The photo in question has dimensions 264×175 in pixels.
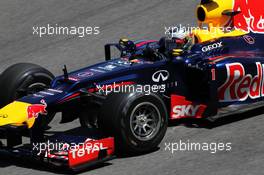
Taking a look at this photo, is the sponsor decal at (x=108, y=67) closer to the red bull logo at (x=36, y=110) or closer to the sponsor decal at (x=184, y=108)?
the sponsor decal at (x=184, y=108)

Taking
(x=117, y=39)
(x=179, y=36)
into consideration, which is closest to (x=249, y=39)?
(x=179, y=36)

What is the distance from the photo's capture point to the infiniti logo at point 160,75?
9953 mm

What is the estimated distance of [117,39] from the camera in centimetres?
1537

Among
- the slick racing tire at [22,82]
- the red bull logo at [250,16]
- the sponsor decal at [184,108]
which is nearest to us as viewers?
the sponsor decal at [184,108]

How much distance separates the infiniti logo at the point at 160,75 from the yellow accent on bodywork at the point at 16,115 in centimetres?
181

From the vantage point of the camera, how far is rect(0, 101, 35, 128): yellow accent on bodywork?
8.98m

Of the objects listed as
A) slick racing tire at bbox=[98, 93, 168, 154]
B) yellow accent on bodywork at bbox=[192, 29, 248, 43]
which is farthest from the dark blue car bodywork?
slick racing tire at bbox=[98, 93, 168, 154]

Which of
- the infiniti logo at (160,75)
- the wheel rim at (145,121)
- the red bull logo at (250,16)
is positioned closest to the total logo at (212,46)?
the red bull logo at (250,16)

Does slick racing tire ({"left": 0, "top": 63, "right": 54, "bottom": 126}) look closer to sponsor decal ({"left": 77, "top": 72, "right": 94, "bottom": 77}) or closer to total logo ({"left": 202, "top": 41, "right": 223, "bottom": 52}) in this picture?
sponsor decal ({"left": 77, "top": 72, "right": 94, "bottom": 77})

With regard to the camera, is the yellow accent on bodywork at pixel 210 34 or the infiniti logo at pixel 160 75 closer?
the infiniti logo at pixel 160 75

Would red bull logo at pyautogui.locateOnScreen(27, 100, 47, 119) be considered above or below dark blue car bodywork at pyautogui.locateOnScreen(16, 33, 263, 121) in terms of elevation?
below

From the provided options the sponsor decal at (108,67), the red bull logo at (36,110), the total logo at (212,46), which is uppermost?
the total logo at (212,46)

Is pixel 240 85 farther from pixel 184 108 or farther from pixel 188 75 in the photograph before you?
pixel 184 108

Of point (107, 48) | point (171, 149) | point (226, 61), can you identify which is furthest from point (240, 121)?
point (107, 48)
